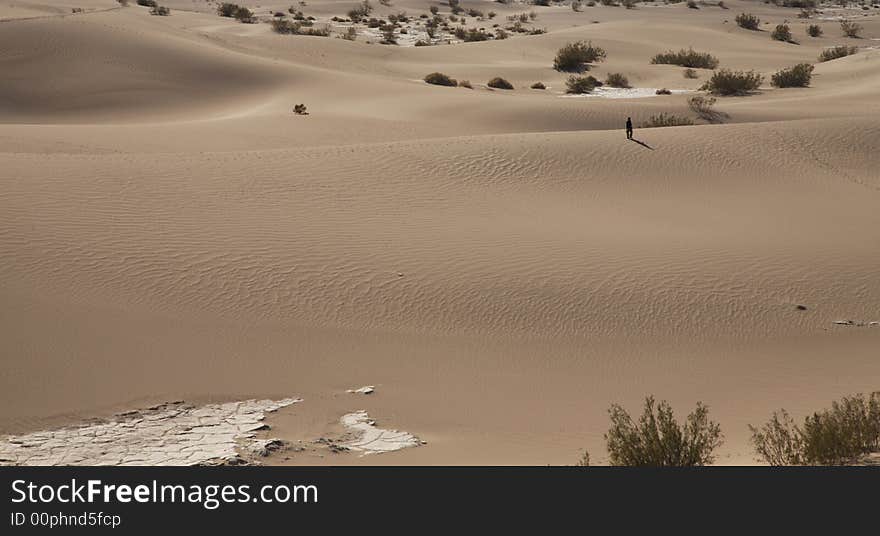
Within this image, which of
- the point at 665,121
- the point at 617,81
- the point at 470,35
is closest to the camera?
the point at 665,121

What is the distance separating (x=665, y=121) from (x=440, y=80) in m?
12.1

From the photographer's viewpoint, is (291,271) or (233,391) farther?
(291,271)

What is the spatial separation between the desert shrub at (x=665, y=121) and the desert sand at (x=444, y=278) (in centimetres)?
401

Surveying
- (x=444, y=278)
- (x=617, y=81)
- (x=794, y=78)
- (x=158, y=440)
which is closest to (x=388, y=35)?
(x=617, y=81)

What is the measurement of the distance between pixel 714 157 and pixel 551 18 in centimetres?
4790

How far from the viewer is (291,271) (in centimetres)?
1234

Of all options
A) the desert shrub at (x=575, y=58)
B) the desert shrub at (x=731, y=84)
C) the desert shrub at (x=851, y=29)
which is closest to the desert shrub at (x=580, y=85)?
the desert shrub at (x=731, y=84)

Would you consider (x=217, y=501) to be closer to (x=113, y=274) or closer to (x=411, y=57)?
(x=113, y=274)

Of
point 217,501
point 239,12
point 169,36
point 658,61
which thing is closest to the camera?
point 217,501

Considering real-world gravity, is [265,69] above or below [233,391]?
above

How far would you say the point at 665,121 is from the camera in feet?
81.1

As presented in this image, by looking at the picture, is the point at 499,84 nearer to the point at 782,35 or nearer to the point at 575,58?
the point at 575,58

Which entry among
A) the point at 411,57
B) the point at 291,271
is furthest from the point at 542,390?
the point at 411,57

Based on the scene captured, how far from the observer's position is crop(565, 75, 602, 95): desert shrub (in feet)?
110
